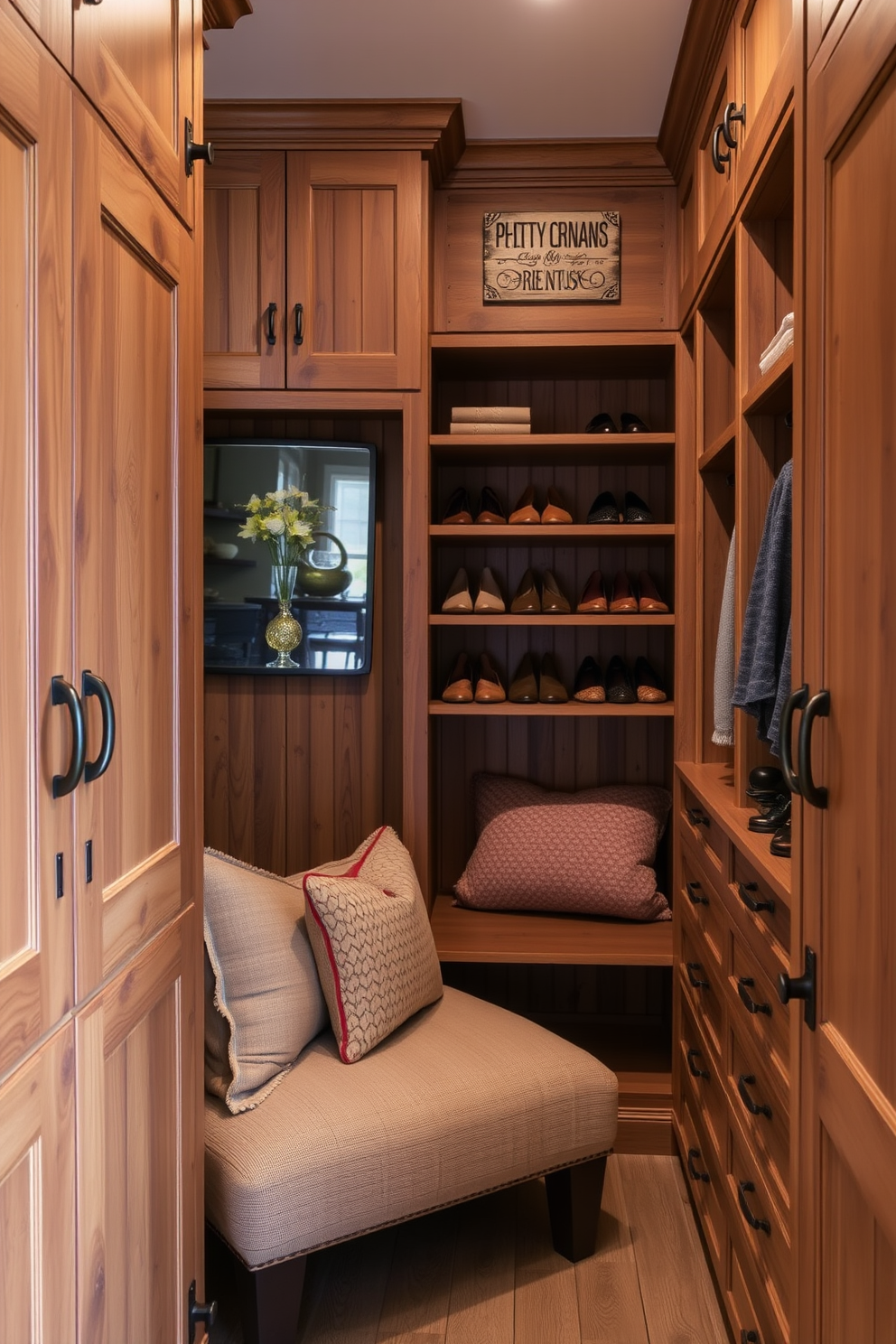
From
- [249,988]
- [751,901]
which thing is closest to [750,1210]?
[751,901]

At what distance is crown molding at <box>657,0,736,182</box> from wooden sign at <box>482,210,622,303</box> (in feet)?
0.84

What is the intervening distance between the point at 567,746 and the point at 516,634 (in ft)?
1.22

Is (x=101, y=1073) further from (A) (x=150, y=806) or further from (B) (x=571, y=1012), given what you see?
(B) (x=571, y=1012)

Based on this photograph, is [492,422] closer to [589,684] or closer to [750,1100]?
[589,684]

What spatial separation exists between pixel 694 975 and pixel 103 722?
1.77 m

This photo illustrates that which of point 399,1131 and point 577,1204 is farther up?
point 399,1131

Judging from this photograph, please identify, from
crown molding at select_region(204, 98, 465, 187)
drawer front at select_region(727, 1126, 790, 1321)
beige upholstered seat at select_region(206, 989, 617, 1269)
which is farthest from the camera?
crown molding at select_region(204, 98, 465, 187)

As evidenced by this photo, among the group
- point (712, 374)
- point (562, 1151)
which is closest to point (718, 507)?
point (712, 374)

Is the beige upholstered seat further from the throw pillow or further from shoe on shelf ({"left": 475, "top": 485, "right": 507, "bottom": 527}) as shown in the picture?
shoe on shelf ({"left": 475, "top": 485, "right": 507, "bottom": 527})

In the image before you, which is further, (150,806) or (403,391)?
(403,391)

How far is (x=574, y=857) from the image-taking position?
10.0 ft

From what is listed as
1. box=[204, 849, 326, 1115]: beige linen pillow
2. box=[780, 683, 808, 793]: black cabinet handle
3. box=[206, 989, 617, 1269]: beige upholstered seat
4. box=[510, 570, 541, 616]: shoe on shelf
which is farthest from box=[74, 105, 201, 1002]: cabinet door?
box=[510, 570, 541, 616]: shoe on shelf

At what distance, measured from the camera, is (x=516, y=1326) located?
85.5 inches

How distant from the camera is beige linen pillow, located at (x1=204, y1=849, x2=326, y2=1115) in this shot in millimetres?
2174
